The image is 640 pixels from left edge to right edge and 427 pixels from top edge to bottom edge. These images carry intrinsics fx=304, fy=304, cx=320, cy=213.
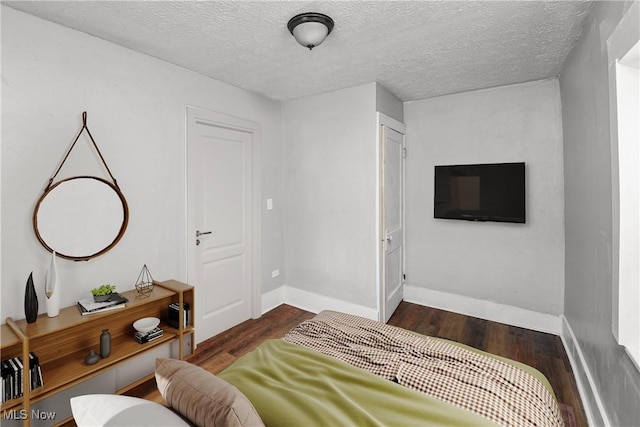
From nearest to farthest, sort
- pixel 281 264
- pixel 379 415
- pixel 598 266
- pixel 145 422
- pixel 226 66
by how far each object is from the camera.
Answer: pixel 145 422 < pixel 379 415 < pixel 598 266 < pixel 226 66 < pixel 281 264

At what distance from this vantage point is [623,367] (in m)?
1.45

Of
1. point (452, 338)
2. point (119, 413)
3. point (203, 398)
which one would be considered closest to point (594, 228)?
point (452, 338)

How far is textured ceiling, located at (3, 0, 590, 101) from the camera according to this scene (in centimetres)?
186

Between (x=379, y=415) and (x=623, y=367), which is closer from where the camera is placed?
(x=379, y=415)

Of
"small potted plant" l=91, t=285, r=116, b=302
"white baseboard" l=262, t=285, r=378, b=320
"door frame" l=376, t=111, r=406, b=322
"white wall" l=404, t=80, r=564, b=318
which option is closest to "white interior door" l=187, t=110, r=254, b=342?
"white baseboard" l=262, t=285, r=378, b=320

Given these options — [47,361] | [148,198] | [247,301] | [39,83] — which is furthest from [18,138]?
[247,301]

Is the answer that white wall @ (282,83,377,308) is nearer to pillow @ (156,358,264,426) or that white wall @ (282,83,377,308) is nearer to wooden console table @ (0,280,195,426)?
wooden console table @ (0,280,195,426)

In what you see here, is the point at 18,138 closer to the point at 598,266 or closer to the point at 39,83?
the point at 39,83

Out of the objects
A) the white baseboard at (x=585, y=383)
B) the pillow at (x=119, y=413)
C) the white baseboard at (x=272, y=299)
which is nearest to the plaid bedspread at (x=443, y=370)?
the white baseboard at (x=585, y=383)

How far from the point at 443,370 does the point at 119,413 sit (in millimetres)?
1332

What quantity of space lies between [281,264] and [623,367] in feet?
10.5

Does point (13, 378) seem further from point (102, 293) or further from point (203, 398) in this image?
point (203, 398)

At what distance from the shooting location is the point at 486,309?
345 centimetres

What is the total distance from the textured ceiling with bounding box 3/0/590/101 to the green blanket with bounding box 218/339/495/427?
2020mm
